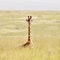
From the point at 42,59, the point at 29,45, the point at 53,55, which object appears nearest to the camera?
the point at 42,59

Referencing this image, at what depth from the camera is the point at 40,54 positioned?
10289mm

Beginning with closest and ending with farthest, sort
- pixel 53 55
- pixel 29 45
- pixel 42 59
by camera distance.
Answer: pixel 42 59 < pixel 53 55 < pixel 29 45

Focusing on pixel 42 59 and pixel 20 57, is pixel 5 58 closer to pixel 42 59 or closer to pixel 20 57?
pixel 20 57

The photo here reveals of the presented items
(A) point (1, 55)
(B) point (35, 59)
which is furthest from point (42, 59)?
(A) point (1, 55)

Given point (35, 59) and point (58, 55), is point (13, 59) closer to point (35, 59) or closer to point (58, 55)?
point (35, 59)

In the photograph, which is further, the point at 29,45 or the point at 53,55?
the point at 29,45

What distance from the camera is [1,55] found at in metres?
10.2

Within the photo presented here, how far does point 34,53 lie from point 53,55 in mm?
753

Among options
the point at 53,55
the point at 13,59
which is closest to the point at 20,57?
the point at 13,59

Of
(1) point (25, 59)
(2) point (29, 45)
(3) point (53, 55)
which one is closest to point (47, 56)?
(3) point (53, 55)

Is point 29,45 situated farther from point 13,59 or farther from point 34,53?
point 13,59

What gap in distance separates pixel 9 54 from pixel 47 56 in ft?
4.42

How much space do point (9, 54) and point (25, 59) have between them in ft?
4.10

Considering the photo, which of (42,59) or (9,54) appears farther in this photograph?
(9,54)
